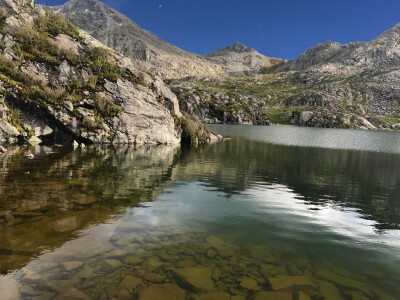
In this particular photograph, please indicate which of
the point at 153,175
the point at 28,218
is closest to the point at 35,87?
the point at 153,175

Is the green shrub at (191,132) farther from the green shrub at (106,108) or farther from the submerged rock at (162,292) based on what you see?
the submerged rock at (162,292)

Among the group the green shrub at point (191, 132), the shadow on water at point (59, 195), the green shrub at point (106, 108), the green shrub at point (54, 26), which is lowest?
the shadow on water at point (59, 195)

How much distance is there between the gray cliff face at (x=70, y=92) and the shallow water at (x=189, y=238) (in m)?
25.4

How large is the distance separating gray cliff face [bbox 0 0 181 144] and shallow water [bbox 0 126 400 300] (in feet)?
83.3

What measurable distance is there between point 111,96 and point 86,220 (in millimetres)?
50615

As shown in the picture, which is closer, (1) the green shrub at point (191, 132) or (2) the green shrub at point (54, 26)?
(2) the green shrub at point (54, 26)

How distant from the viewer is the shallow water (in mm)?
9656

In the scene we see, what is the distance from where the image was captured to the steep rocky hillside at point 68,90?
165 ft

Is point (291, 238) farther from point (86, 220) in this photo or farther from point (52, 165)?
point (52, 165)

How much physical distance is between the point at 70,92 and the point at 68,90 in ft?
2.51

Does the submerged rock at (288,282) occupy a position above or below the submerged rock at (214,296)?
above

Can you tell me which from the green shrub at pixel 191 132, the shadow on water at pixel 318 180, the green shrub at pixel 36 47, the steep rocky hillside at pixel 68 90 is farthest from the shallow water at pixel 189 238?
the green shrub at pixel 191 132

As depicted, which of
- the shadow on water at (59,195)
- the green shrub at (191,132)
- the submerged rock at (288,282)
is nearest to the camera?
the submerged rock at (288,282)

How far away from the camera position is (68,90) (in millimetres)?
56812
